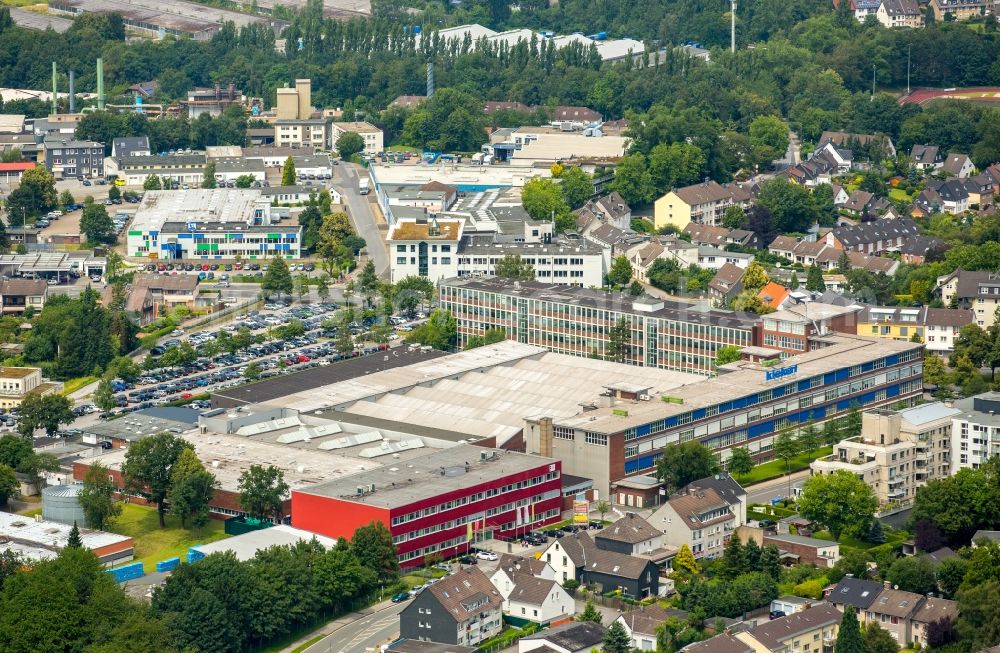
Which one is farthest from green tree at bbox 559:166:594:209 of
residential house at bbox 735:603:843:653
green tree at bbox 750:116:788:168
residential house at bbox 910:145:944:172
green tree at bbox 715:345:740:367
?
residential house at bbox 735:603:843:653

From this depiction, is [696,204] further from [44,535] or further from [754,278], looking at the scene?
[44,535]

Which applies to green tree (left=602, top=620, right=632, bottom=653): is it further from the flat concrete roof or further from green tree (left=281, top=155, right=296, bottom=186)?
green tree (left=281, top=155, right=296, bottom=186)

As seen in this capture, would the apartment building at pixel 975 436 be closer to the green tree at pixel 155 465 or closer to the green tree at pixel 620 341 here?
the green tree at pixel 620 341

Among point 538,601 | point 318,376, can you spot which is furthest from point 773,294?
point 538,601

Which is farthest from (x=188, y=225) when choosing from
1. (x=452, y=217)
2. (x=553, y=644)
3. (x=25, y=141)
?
(x=553, y=644)

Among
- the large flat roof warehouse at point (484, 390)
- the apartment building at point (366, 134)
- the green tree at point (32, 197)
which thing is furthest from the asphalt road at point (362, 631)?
the apartment building at point (366, 134)

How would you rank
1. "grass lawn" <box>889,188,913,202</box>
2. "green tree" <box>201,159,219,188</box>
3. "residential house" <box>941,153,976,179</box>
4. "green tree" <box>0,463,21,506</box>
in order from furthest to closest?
"green tree" <box>201,159,219,188</box> < "residential house" <box>941,153,976,179</box> < "grass lawn" <box>889,188,913,202</box> < "green tree" <box>0,463,21,506</box>

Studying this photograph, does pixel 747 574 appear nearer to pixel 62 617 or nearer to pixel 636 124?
pixel 62 617
